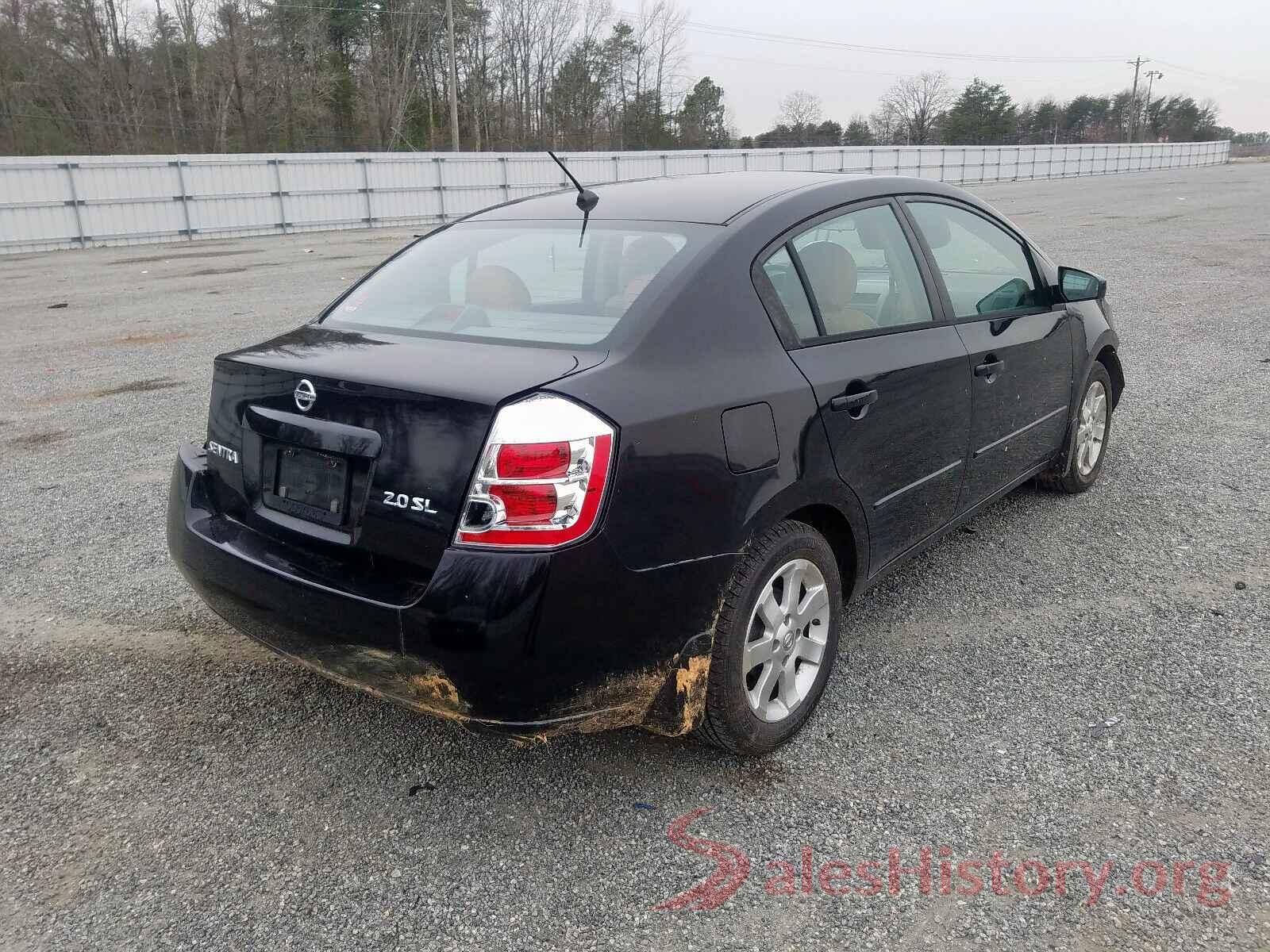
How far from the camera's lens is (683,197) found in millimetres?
3324

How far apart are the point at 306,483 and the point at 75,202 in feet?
79.1

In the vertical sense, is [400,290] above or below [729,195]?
below

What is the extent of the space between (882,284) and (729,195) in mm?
617

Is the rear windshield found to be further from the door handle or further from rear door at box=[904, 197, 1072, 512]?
rear door at box=[904, 197, 1072, 512]

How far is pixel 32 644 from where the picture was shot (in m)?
3.65

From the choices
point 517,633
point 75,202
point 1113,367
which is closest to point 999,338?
point 1113,367

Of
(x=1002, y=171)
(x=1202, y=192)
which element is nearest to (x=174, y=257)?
(x=1202, y=192)

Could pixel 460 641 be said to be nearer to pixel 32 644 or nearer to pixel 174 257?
pixel 32 644

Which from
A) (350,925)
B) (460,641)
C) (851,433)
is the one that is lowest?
(350,925)

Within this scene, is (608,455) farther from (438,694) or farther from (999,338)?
(999,338)

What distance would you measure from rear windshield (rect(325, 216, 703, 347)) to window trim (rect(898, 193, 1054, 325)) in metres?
1.07

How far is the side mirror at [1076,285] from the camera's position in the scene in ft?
14.6

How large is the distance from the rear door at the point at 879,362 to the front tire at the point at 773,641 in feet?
1.00

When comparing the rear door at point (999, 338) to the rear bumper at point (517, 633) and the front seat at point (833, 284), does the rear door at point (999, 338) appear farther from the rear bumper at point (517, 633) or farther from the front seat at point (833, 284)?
the rear bumper at point (517, 633)
